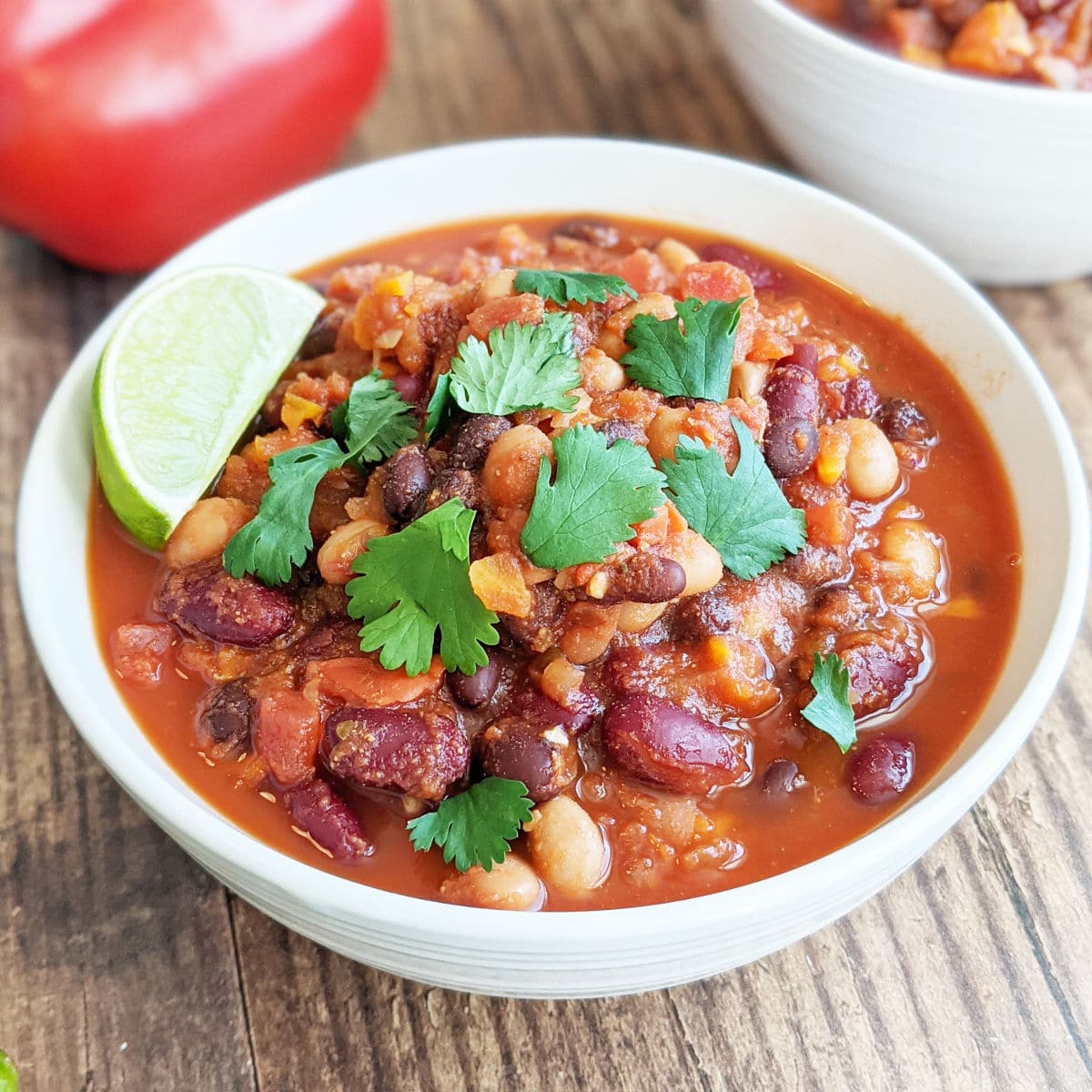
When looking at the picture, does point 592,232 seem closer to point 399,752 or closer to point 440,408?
point 440,408

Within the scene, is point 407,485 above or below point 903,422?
above

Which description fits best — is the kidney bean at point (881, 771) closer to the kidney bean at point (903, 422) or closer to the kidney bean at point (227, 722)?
the kidney bean at point (903, 422)

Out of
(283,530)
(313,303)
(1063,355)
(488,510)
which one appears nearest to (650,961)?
(488,510)

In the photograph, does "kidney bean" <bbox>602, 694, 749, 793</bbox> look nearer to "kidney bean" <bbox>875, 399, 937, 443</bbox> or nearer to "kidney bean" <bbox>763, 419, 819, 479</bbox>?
"kidney bean" <bbox>763, 419, 819, 479</bbox>

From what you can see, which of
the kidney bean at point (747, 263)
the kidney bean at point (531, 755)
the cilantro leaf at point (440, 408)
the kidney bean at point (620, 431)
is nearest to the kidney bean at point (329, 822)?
the kidney bean at point (531, 755)

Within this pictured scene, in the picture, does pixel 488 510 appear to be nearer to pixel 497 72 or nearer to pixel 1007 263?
pixel 1007 263

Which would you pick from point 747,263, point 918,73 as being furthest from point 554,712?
point 918,73
